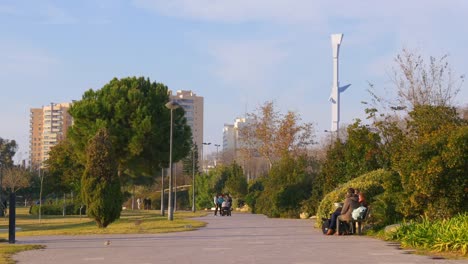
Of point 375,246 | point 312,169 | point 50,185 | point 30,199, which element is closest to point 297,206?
point 312,169

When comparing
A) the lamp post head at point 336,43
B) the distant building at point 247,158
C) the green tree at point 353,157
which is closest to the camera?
the green tree at point 353,157

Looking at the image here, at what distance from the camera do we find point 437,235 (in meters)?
17.1

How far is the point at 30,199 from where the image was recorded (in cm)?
8644

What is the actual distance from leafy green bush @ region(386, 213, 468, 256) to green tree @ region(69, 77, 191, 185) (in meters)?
30.7

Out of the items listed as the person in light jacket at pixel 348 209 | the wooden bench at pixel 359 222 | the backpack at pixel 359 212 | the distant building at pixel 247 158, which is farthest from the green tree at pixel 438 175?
the distant building at pixel 247 158

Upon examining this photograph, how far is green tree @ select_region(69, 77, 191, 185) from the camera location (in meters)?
49.0

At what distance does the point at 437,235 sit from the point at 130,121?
3474 cm

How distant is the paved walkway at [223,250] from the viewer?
15438 millimetres

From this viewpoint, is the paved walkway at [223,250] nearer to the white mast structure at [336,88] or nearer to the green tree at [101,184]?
the green tree at [101,184]

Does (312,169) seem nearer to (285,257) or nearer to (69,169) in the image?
(69,169)

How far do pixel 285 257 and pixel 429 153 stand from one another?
6329mm

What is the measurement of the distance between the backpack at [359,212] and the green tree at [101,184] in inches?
437

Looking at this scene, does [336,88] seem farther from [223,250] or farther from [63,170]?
[223,250]

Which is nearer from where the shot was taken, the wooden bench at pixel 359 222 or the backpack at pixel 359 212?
the backpack at pixel 359 212
